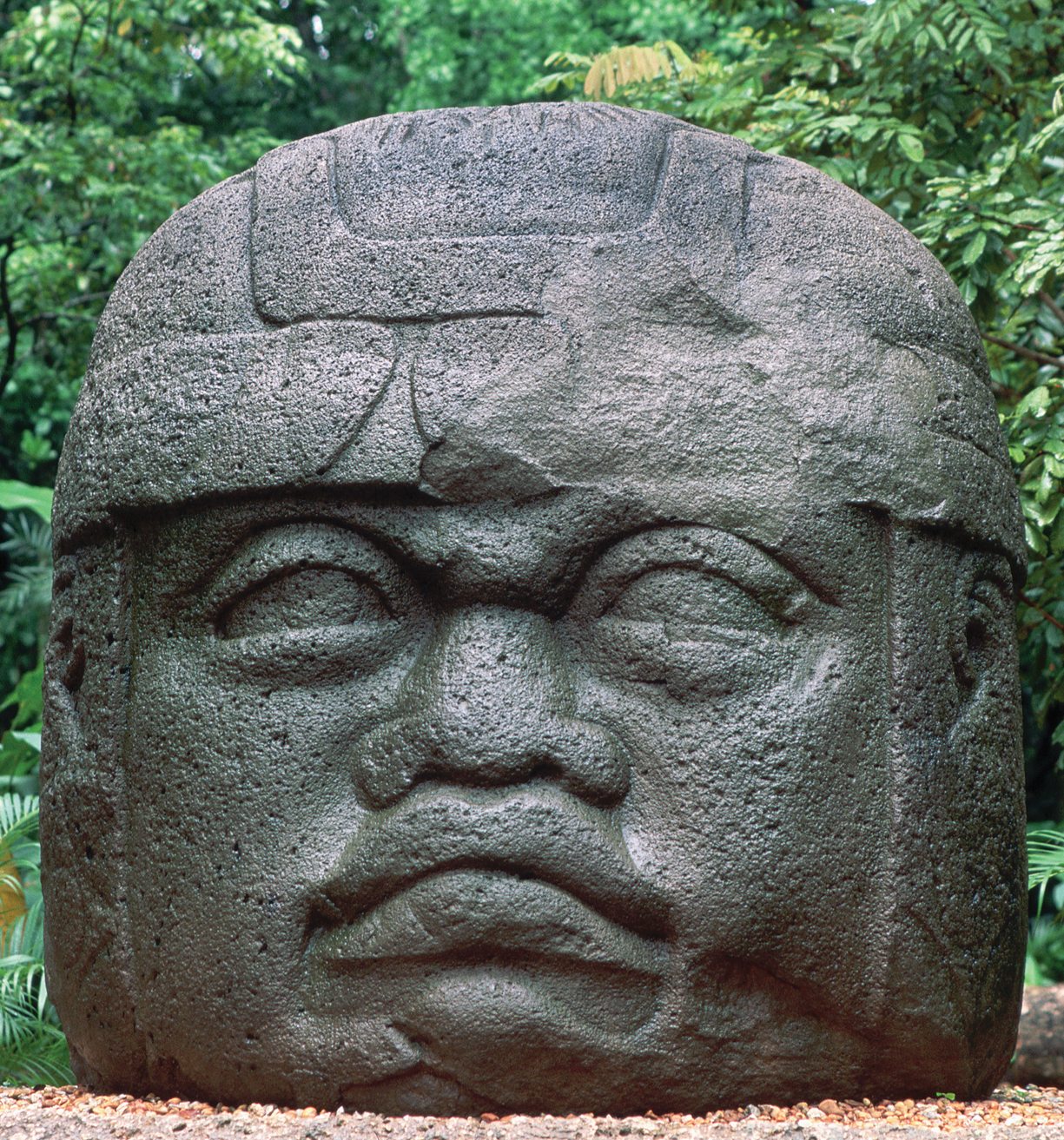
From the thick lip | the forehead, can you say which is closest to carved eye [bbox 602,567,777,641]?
the forehead

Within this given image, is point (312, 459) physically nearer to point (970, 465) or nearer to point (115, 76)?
point (970, 465)

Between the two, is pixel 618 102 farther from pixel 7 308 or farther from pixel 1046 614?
pixel 7 308

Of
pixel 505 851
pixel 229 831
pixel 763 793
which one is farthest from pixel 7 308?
pixel 763 793

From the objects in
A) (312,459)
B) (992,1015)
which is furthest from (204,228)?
(992,1015)

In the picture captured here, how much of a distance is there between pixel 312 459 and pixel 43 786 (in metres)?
1.01

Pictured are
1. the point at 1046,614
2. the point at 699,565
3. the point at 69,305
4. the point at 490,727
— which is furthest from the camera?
the point at 69,305

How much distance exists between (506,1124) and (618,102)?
4550 millimetres

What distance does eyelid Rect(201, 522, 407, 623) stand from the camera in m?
2.86

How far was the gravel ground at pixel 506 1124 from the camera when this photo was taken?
2.54 meters

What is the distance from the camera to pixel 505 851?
2648 millimetres

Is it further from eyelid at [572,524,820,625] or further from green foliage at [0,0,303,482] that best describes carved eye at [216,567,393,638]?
green foliage at [0,0,303,482]

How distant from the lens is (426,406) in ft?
9.19

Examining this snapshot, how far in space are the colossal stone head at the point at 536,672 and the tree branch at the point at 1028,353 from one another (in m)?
2.26

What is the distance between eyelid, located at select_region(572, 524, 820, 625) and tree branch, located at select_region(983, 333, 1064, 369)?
265cm
